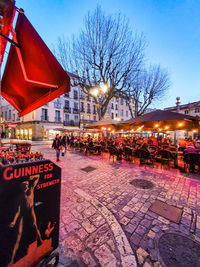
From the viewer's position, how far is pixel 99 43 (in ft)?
39.4

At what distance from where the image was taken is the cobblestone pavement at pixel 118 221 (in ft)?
6.35

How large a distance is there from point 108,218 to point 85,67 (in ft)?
51.0

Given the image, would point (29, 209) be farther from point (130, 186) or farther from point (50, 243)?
point (130, 186)

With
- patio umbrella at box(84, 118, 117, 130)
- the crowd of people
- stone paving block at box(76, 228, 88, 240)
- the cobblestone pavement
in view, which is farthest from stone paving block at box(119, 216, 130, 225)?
patio umbrella at box(84, 118, 117, 130)

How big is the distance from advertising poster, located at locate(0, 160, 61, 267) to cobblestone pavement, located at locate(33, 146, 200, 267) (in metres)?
0.74

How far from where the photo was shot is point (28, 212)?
4.47ft

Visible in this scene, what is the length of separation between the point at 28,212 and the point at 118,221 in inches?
88.5

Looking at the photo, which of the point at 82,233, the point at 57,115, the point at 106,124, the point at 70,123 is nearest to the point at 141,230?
the point at 82,233

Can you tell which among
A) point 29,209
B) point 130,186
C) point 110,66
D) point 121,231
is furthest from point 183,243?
point 110,66

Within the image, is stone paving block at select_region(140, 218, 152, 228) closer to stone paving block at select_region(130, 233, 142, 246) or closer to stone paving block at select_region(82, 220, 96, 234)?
stone paving block at select_region(130, 233, 142, 246)

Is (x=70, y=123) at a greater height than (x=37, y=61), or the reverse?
(x=70, y=123)

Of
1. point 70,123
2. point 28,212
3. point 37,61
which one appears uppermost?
point 70,123

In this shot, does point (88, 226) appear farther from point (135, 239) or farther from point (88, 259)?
point (135, 239)

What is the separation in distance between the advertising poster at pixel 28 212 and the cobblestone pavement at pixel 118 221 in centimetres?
74
